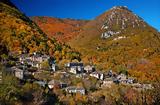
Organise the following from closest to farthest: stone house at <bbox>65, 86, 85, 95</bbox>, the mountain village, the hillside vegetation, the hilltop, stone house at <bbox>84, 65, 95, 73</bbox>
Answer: stone house at <bbox>65, 86, 85, 95</bbox> → the mountain village → stone house at <bbox>84, 65, 95, 73</bbox> → the hillside vegetation → the hilltop

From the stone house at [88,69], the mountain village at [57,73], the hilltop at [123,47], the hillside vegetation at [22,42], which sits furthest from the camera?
the hilltop at [123,47]

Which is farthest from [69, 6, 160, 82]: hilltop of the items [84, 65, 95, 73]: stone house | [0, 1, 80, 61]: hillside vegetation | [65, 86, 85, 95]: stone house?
[65, 86, 85, 95]: stone house

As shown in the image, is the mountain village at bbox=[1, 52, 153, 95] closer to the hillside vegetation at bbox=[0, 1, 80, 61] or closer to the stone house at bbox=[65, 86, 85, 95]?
the stone house at bbox=[65, 86, 85, 95]

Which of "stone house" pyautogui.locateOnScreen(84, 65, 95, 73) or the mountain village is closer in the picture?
the mountain village

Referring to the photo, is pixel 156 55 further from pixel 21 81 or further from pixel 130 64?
pixel 21 81

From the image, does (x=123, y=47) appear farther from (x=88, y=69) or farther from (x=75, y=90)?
(x=75, y=90)

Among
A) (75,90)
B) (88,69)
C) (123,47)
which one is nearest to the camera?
(75,90)

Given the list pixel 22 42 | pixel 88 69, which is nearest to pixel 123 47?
pixel 22 42

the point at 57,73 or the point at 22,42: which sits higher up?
the point at 22,42

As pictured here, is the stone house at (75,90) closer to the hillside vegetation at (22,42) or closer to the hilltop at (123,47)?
the hillside vegetation at (22,42)

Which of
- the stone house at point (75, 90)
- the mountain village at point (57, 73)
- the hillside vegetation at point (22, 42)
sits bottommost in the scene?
the stone house at point (75, 90)

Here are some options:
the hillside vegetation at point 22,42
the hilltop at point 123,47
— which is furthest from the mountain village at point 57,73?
the hilltop at point 123,47

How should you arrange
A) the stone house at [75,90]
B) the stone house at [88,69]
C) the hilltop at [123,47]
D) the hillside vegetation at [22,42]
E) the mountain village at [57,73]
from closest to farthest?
1. the stone house at [75,90]
2. the mountain village at [57,73]
3. the stone house at [88,69]
4. the hillside vegetation at [22,42]
5. the hilltop at [123,47]

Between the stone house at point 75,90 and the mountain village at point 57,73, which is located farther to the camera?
the mountain village at point 57,73
